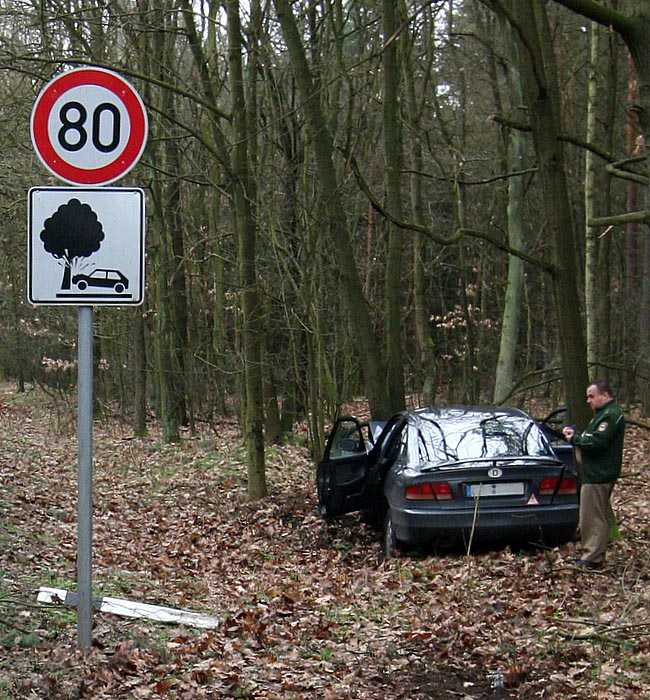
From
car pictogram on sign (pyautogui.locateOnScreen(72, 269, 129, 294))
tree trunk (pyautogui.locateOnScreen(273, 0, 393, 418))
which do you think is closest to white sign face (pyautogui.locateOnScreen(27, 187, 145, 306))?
car pictogram on sign (pyautogui.locateOnScreen(72, 269, 129, 294))

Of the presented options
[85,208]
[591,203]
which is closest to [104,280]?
[85,208]

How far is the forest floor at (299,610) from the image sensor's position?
615cm

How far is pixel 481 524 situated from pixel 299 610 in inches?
98.2

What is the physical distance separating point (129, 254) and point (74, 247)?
1.00 ft

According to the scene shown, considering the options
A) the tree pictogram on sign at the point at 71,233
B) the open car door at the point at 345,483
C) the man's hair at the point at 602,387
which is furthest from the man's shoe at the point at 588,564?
the tree pictogram on sign at the point at 71,233

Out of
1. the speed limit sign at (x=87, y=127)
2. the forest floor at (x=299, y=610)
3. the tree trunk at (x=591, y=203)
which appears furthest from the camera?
the tree trunk at (x=591, y=203)

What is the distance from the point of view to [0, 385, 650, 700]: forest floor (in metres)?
6.15

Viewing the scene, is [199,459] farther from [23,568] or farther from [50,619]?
[50,619]

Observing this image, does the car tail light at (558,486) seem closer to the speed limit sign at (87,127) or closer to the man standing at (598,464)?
the man standing at (598,464)

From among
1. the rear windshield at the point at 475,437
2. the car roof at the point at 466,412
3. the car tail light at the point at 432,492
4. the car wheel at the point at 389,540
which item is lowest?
the car wheel at the point at 389,540

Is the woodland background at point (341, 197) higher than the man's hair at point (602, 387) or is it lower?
higher

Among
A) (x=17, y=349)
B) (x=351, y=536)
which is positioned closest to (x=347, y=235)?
(x=351, y=536)

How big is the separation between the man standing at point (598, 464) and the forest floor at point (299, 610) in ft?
1.05

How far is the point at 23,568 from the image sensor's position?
894 centimetres
